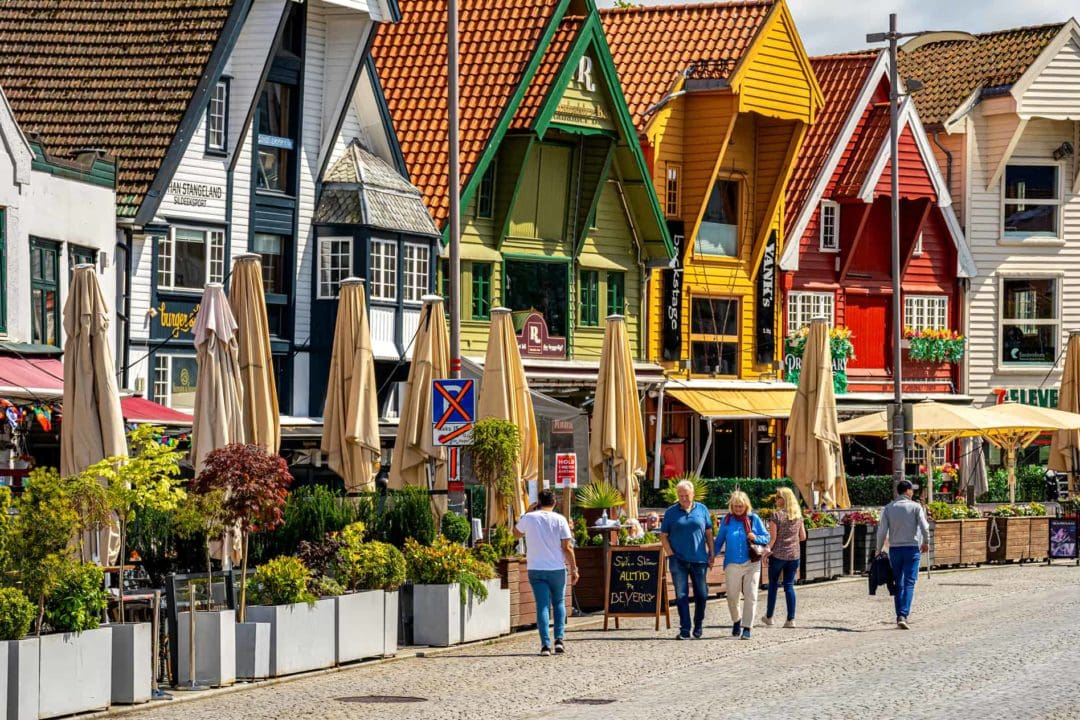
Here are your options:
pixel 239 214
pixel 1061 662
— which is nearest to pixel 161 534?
pixel 1061 662

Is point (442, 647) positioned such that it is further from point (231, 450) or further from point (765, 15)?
point (765, 15)

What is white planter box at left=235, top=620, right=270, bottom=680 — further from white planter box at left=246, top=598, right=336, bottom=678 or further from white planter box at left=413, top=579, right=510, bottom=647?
white planter box at left=413, top=579, right=510, bottom=647

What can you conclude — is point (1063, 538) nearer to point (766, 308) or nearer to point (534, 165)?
point (534, 165)

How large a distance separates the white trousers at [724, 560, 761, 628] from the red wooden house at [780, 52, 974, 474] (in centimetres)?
3097

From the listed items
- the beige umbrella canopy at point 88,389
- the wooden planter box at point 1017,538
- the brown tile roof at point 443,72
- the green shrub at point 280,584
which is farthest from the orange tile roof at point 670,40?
the green shrub at point 280,584

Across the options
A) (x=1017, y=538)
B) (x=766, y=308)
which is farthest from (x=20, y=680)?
(x=766, y=308)

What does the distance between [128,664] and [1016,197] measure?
46.7m

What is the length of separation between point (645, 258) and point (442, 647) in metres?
28.9

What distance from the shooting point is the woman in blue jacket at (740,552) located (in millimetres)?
23547

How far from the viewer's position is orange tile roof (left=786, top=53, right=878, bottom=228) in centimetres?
5491

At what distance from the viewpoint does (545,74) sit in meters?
45.0

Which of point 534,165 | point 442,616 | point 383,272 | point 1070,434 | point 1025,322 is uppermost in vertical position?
point 534,165

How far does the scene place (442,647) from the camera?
22141 mm

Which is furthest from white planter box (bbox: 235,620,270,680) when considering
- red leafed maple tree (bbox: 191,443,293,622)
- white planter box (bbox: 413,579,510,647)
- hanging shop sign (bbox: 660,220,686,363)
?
hanging shop sign (bbox: 660,220,686,363)
